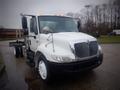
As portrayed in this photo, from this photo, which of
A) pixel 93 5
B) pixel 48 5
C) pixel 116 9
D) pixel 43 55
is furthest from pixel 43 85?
pixel 116 9

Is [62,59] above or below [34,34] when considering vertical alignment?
below

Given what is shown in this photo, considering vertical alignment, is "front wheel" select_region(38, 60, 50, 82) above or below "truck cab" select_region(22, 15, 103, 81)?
below

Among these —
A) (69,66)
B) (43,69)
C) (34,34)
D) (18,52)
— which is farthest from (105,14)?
(69,66)

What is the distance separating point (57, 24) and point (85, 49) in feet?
4.08

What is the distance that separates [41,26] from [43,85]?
5.17ft

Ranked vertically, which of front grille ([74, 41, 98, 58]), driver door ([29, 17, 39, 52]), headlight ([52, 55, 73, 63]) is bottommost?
headlight ([52, 55, 73, 63])

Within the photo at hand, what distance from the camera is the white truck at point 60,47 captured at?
3.63m

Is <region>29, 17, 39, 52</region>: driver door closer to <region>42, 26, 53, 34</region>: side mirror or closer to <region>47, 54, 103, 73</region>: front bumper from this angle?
<region>42, 26, 53, 34</region>: side mirror

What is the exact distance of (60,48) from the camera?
3.84 meters

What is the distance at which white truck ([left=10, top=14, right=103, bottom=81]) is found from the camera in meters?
3.63

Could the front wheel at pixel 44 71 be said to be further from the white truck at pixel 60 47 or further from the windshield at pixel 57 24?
the windshield at pixel 57 24

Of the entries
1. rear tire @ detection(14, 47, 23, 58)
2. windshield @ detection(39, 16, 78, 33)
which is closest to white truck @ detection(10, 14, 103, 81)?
windshield @ detection(39, 16, 78, 33)

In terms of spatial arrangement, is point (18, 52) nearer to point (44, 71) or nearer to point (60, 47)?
point (44, 71)

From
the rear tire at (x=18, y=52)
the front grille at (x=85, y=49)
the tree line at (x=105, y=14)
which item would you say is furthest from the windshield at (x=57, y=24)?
the tree line at (x=105, y=14)
